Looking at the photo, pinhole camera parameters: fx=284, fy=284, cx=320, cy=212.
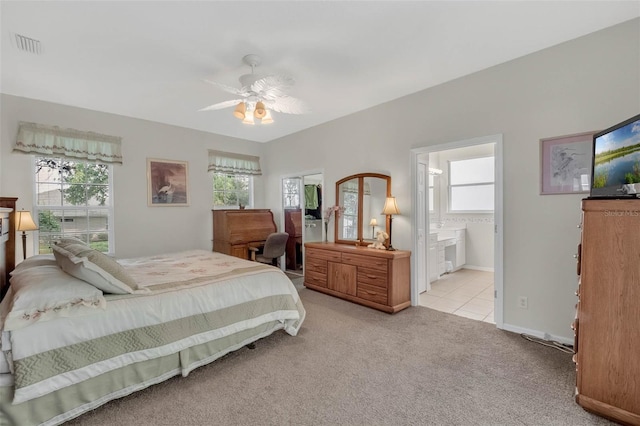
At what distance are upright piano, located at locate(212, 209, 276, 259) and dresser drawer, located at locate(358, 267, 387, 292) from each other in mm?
2154

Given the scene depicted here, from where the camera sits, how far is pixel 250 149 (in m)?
5.64

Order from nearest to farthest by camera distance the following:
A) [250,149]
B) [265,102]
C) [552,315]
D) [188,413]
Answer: [188,413] < [552,315] < [265,102] < [250,149]

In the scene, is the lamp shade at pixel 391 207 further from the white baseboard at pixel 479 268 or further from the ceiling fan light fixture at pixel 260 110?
the white baseboard at pixel 479 268

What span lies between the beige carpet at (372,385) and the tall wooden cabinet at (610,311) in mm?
169

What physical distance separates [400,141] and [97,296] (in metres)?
3.40

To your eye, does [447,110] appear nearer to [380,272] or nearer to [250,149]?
[380,272]

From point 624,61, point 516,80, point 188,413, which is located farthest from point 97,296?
point 624,61

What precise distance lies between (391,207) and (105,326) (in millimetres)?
3054

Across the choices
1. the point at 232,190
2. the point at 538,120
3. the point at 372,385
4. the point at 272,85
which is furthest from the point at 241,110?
the point at 232,190

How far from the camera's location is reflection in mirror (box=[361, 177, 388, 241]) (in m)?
3.88

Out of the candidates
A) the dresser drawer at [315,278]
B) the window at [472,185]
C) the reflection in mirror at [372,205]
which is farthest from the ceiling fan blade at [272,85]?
the window at [472,185]

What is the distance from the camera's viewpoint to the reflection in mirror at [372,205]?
12.7 ft

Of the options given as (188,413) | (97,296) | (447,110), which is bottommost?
(188,413)

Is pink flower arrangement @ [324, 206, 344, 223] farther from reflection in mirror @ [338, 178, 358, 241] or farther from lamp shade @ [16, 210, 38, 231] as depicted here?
lamp shade @ [16, 210, 38, 231]
